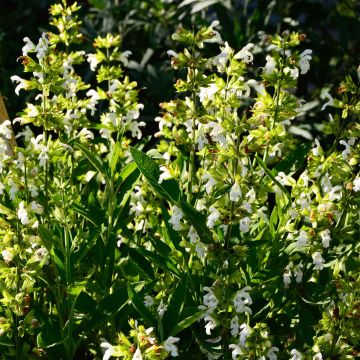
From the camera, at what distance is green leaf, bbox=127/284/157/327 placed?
143cm

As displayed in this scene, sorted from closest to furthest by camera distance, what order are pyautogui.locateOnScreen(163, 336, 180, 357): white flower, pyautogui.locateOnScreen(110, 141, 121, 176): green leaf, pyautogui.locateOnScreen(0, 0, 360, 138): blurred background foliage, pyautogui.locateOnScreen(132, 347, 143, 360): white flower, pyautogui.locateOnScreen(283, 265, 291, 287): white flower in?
pyautogui.locateOnScreen(132, 347, 143, 360): white flower, pyautogui.locateOnScreen(163, 336, 180, 357): white flower, pyautogui.locateOnScreen(283, 265, 291, 287): white flower, pyautogui.locateOnScreen(110, 141, 121, 176): green leaf, pyautogui.locateOnScreen(0, 0, 360, 138): blurred background foliage

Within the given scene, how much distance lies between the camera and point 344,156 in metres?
1.58

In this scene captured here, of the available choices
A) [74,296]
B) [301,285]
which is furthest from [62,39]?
[301,285]

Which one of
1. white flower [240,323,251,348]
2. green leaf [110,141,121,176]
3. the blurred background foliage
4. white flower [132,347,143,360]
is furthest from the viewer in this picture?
the blurred background foliage

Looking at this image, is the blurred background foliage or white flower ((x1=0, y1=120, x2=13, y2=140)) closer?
white flower ((x1=0, y1=120, x2=13, y2=140))

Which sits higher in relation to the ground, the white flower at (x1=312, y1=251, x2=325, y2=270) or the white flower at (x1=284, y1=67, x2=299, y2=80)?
the white flower at (x1=284, y1=67, x2=299, y2=80)

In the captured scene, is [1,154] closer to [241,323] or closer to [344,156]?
[241,323]

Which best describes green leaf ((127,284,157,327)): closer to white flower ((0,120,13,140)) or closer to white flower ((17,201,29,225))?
white flower ((17,201,29,225))

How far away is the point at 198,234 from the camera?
150cm

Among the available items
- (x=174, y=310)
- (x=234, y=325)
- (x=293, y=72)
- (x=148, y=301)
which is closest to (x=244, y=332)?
(x=234, y=325)

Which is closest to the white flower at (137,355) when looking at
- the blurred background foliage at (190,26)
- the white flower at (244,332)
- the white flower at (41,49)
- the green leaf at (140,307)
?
the green leaf at (140,307)

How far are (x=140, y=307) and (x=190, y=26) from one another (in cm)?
236

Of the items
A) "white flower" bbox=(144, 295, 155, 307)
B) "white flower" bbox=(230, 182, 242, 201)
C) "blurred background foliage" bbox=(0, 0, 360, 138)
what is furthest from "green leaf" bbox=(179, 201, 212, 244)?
"blurred background foliage" bbox=(0, 0, 360, 138)

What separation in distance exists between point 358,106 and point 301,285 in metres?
0.40
